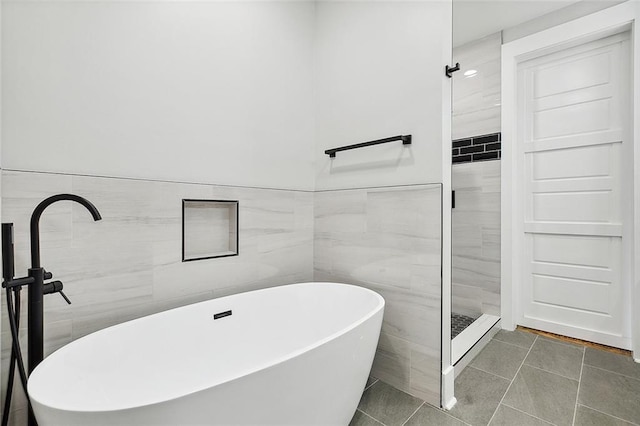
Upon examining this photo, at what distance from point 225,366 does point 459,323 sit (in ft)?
5.95

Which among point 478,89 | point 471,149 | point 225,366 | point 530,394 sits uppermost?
point 478,89

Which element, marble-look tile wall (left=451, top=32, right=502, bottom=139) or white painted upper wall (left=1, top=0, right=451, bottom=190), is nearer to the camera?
white painted upper wall (left=1, top=0, right=451, bottom=190)

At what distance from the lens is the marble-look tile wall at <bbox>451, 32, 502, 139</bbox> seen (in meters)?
2.49

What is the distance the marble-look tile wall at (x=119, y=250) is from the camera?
3.75 feet

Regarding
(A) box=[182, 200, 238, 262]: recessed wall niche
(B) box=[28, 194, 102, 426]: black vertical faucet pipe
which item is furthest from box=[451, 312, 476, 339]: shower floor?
(B) box=[28, 194, 102, 426]: black vertical faucet pipe

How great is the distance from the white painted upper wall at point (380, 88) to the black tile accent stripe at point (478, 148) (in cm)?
122

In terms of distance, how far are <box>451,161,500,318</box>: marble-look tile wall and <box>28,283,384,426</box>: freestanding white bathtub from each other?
1423 millimetres

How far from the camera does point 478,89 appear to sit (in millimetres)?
2559

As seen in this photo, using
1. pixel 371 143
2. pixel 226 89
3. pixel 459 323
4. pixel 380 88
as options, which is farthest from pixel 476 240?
pixel 226 89

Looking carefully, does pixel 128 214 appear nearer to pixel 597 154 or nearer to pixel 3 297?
pixel 3 297

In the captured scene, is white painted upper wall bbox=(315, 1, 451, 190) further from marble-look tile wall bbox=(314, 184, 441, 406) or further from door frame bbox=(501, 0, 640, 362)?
door frame bbox=(501, 0, 640, 362)

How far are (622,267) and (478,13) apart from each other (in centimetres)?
213

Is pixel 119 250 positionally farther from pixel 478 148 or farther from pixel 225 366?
pixel 478 148

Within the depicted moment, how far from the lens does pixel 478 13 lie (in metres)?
2.34
